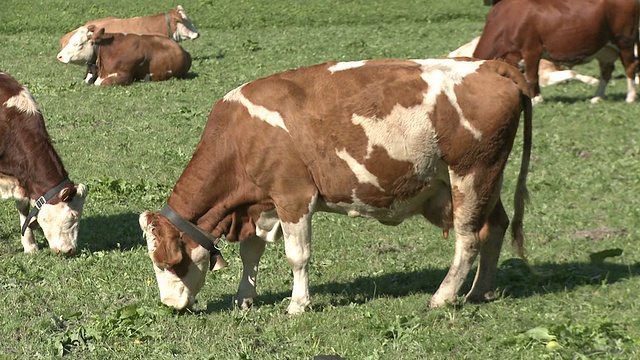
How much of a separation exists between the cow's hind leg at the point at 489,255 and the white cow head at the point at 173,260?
239 centimetres

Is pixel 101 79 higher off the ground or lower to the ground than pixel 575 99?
lower

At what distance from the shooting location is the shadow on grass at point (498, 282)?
9359 mm

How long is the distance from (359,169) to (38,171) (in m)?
4.28

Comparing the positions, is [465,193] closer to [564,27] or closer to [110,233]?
[110,233]

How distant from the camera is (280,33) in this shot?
101ft

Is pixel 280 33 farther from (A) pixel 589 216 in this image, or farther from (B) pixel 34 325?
(B) pixel 34 325

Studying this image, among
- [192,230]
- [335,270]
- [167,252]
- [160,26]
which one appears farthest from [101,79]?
[167,252]

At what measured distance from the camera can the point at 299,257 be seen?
348 inches

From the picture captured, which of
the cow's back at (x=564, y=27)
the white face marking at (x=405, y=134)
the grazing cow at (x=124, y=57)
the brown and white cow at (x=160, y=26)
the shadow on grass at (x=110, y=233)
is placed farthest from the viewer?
the brown and white cow at (x=160, y=26)

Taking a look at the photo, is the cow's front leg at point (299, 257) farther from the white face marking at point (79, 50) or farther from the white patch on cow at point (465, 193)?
the white face marking at point (79, 50)

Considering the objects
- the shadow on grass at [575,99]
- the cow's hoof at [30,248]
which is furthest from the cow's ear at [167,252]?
the shadow on grass at [575,99]

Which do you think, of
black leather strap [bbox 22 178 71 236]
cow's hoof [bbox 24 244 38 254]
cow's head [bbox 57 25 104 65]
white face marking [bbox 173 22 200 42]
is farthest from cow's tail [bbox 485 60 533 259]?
white face marking [bbox 173 22 200 42]

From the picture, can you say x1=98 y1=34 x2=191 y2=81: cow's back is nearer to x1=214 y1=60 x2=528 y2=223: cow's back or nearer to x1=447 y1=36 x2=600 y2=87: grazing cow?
x1=447 y1=36 x2=600 y2=87: grazing cow

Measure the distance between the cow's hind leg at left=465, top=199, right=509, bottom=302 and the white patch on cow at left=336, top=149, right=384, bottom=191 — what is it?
1076mm
